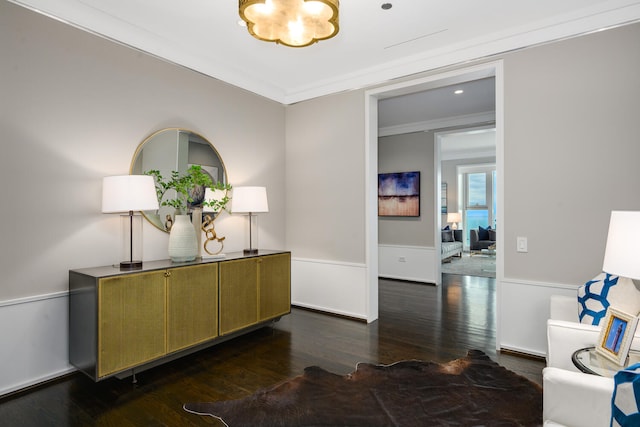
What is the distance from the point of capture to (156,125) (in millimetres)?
3227

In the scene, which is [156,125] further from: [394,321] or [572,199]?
[572,199]

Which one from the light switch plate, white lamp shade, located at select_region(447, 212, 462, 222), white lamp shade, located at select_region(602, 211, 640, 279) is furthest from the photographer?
white lamp shade, located at select_region(447, 212, 462, 222)

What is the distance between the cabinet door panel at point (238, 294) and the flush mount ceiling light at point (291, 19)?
1948 mm

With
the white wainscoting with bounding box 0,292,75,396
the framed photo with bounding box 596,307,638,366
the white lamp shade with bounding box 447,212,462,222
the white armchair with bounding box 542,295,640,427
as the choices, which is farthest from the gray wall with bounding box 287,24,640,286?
the white lamp shade with bounding box 447,212,462,222

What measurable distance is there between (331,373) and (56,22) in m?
3.33

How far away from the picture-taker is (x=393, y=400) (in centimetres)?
230

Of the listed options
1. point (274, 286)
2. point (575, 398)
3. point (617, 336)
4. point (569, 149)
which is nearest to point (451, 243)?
point (569, 149)

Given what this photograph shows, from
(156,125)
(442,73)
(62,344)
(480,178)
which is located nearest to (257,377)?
(62,344)

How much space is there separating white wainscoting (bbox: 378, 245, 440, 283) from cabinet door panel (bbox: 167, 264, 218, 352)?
13.4 feet

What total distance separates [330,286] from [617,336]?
293cm

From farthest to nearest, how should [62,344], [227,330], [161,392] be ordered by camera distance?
[227,330] → [62,344] → [161,392]

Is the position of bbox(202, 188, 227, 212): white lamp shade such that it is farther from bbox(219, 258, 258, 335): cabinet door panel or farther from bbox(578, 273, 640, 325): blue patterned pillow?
bbox(578, 273, 640, 325): blue patterned pillow

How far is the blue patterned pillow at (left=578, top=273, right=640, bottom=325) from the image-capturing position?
7.14 feet

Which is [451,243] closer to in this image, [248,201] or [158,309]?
[248,201]
